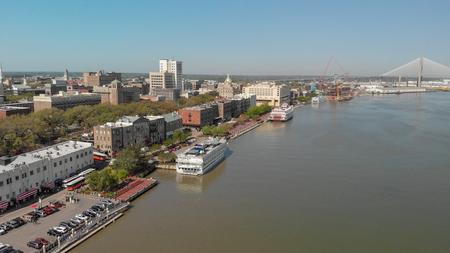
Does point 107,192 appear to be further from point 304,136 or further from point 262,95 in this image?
point 262,95

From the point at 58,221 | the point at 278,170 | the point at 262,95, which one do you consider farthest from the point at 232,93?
the point at 58,221

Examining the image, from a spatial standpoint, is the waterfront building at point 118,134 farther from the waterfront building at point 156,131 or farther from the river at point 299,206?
the river at point 299,206

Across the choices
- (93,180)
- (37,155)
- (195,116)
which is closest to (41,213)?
(93,180)

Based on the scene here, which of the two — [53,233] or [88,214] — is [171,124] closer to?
[88,214]

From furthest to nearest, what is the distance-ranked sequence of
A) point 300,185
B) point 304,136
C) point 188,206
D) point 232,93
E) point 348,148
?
1. point 232,93
2. point 304,136
3. point 348,148
4. point 300,185
5. point 188,206

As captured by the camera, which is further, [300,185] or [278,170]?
[278,170]

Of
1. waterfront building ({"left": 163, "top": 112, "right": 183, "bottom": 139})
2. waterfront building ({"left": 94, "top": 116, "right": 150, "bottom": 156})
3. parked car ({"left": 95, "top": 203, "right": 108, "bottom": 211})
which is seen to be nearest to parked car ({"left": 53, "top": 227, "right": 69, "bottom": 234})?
parked car ({"left": 95, "top": 203, "right": 108, "bottom": 211})

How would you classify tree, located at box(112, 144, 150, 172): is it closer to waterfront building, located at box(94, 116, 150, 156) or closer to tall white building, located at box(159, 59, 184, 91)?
waterfront building, located at box(94, 116, 150, 156)
